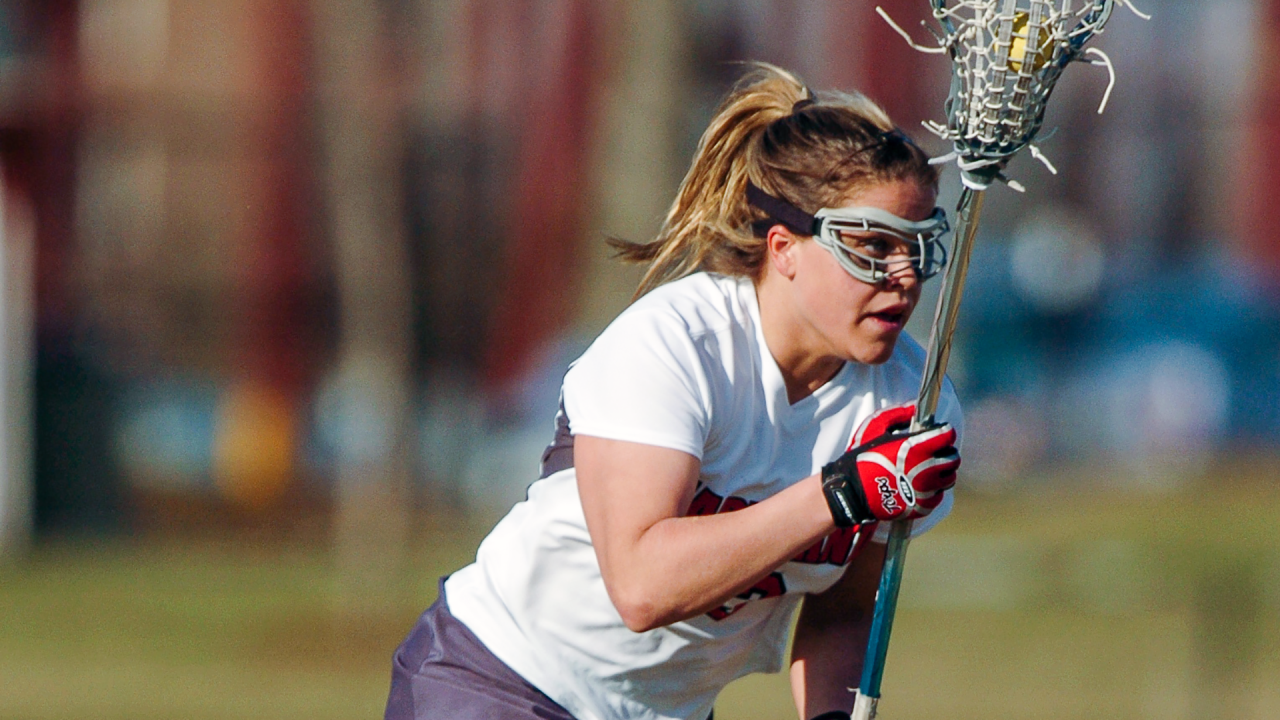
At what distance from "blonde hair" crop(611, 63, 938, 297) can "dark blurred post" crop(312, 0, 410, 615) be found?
428 inches

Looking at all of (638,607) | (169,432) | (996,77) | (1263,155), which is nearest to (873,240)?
(996,77)

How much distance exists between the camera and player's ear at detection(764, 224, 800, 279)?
3.09 meters

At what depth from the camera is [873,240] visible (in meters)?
3.01

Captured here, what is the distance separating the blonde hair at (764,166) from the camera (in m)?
3.05

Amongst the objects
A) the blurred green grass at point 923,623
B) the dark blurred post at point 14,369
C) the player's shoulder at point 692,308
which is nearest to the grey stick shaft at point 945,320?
the player's shoulder at point 692,308

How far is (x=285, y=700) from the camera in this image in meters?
9.09

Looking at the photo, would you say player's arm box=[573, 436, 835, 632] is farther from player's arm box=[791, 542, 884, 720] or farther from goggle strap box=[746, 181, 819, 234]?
player's arm box=[791, 542, 884, 720]

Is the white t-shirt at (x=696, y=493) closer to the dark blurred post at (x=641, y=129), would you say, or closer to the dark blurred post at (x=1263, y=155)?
the dark blurred post at (x=641, y=129)

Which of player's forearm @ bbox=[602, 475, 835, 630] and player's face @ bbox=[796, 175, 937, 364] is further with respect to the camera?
player's face @ bbox=[796, 175, 937, 364]

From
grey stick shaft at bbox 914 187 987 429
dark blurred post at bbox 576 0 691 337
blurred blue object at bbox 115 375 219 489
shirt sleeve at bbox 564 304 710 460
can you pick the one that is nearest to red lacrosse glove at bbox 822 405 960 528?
grey stick shaft at bbox 914 187 987 429

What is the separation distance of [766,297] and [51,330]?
57.7 feet

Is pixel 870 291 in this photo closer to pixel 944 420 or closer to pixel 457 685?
pixel 944 420

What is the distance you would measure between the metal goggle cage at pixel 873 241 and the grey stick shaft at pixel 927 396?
0.07m

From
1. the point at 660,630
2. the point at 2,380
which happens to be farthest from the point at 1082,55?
the point at 2,380
